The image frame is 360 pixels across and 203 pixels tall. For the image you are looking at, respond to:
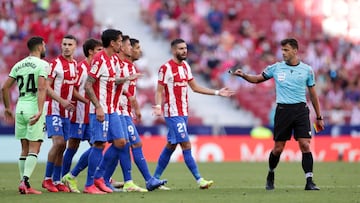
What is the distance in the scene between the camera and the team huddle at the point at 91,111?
51.5 ft

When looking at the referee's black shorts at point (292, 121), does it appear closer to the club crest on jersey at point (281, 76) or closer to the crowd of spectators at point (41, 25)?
the club crest on jersey at point (281, 76)

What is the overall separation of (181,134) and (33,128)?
9.53ft

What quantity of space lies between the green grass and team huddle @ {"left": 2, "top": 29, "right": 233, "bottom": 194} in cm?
60

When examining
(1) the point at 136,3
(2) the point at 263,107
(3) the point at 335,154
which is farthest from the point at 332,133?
(1) the point at 136,3

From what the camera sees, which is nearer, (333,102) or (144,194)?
(144,194)

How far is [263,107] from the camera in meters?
35.1

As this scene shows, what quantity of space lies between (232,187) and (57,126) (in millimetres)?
3401

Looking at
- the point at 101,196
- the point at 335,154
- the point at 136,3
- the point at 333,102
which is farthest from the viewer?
the point at 136,3

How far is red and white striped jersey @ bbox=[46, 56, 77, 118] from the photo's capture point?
16.9 meters

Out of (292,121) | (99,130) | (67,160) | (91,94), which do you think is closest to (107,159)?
(99,130)

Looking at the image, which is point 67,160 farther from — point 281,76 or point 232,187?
point 281,76

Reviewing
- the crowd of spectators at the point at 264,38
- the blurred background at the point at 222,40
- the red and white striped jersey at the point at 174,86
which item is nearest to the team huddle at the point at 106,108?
the red and white striped jersey at the point at 174,86

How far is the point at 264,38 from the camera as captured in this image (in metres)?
39.4

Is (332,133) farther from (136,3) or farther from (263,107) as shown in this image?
(136,3)
